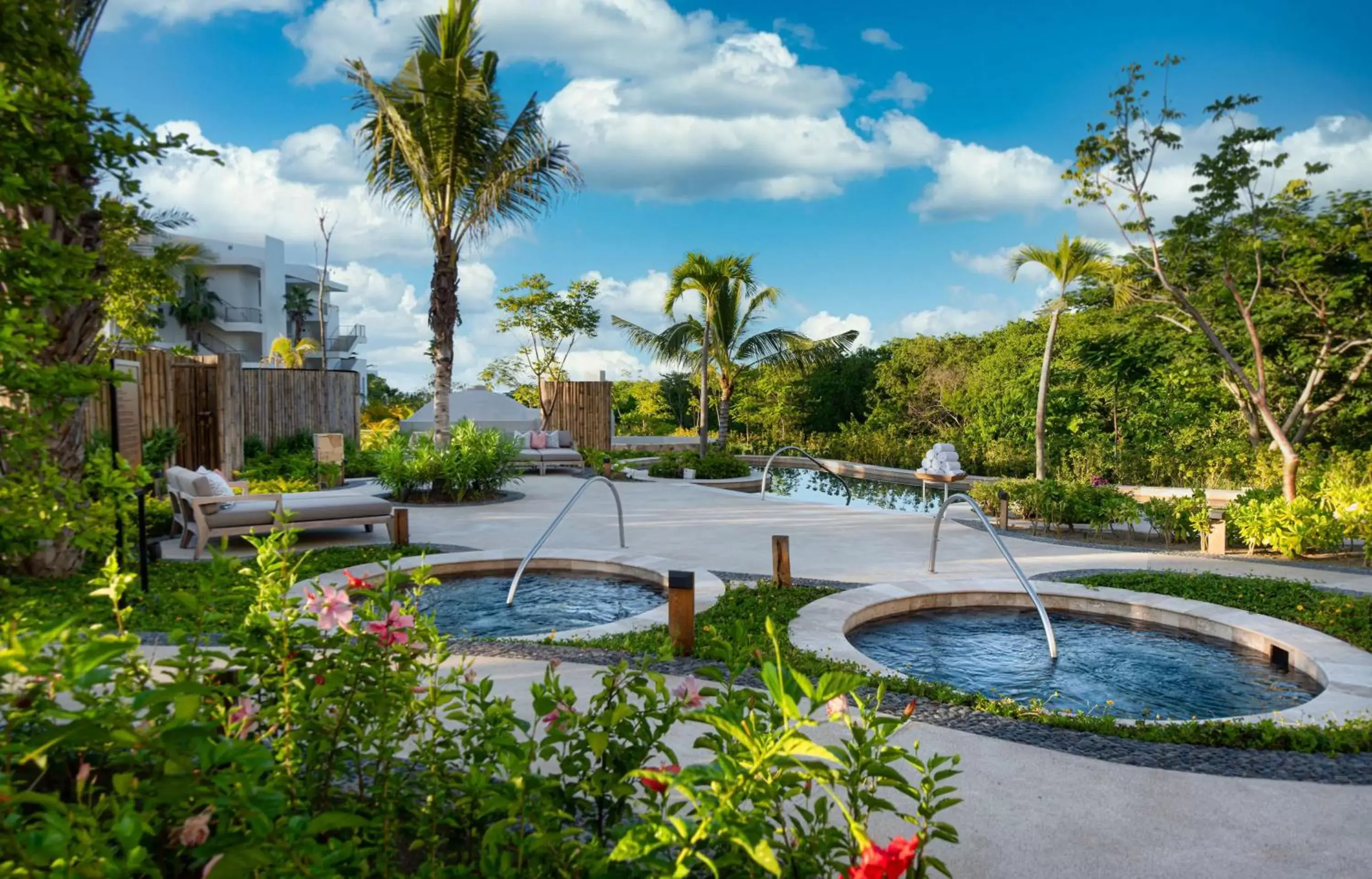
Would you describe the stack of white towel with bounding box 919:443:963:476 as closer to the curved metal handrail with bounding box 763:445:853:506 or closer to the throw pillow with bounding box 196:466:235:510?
the curved metal handrail with bounding box 763:445:853:506

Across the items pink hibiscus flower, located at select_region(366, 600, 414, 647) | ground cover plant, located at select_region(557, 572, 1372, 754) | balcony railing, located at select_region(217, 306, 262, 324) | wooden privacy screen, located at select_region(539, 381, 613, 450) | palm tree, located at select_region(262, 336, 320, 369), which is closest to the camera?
pink hibiscus flower, located at select_region(366, 600, 414, 647)

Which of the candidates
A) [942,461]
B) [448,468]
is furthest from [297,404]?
[942,461]

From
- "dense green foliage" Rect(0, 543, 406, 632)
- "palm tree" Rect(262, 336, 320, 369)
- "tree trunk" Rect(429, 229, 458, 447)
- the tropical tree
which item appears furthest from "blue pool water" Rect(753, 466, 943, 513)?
"palm tree" Rect(262, 336, 320, 369)

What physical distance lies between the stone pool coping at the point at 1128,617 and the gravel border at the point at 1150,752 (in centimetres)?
37

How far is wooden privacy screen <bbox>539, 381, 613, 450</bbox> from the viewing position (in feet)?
73.2

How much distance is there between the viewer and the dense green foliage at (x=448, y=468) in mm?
12289

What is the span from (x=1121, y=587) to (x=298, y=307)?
1606 inches

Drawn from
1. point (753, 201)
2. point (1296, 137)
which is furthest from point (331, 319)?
point (1296, 137)

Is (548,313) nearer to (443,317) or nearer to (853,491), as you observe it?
(443,317)

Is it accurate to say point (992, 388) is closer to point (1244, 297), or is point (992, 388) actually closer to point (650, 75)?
point (1244, 297)

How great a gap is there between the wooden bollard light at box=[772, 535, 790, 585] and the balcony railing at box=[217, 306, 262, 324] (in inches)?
1480

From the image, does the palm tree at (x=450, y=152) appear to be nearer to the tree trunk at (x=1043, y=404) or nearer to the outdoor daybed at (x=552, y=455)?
the outdoor daybed at (x=552, y=455)

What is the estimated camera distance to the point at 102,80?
5.14m

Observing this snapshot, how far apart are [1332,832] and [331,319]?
47.2m
